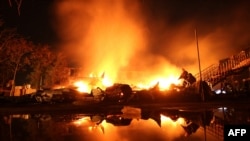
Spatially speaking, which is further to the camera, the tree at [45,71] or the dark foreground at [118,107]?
Result: the tree at [45,71]

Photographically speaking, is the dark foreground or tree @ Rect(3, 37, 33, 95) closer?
the dark foreground

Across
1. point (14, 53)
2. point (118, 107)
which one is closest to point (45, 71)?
point (14, 53)

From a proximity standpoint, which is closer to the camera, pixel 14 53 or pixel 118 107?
pixel 118 107

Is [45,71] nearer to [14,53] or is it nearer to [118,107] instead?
[14,53]

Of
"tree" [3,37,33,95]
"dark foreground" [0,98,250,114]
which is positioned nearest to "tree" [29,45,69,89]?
"tree" [3,37,33,95]

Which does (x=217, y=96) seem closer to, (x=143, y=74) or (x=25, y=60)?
(x=143, y=74)

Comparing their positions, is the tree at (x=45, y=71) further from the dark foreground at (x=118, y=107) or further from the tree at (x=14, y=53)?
the dark foreground at (x=118, y=107)

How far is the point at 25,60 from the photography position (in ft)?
174

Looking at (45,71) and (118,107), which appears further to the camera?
(45,71)

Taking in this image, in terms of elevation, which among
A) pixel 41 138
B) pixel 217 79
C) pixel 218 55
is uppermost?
pixel 218 55

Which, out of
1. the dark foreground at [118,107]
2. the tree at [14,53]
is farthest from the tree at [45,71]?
the dark foreground at [118,107]

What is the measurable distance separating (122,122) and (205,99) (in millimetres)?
13204

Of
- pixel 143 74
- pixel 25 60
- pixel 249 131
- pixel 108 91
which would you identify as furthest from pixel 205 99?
pixel 25 60

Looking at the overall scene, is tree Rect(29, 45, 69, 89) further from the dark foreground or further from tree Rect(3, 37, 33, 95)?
the dark foreground
